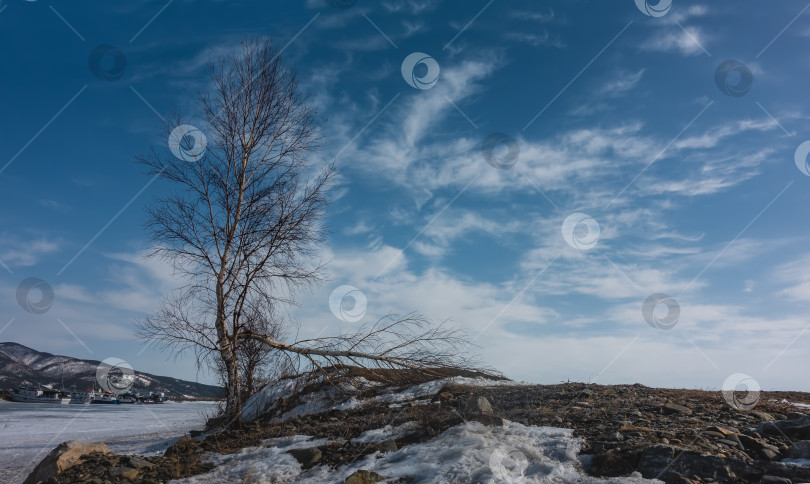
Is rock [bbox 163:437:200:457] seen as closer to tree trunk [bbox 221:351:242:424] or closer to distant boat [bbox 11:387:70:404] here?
tree trunk [bbox 221:351:242:424]

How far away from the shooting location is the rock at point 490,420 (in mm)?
7573

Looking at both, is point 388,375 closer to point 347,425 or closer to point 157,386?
point 347,425

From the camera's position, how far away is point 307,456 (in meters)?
7.36

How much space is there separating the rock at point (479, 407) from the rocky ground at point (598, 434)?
0.9 inches

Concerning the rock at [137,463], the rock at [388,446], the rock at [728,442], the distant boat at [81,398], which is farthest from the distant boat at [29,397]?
the rock at [728,442]

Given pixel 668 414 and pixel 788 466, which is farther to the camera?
pixel 668 414

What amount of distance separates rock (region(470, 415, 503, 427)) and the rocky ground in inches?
0.7

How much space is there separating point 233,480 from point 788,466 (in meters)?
7.27

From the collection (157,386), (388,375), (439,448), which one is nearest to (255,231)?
(388,375)

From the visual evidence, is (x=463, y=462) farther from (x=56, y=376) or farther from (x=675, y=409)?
(x=56, y=376)

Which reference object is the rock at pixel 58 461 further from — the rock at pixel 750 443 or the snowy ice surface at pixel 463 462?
the rock at pixel 750 443

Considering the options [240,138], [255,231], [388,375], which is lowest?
[388,375]

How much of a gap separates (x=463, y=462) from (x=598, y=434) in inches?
87.7

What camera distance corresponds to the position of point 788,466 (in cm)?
524
